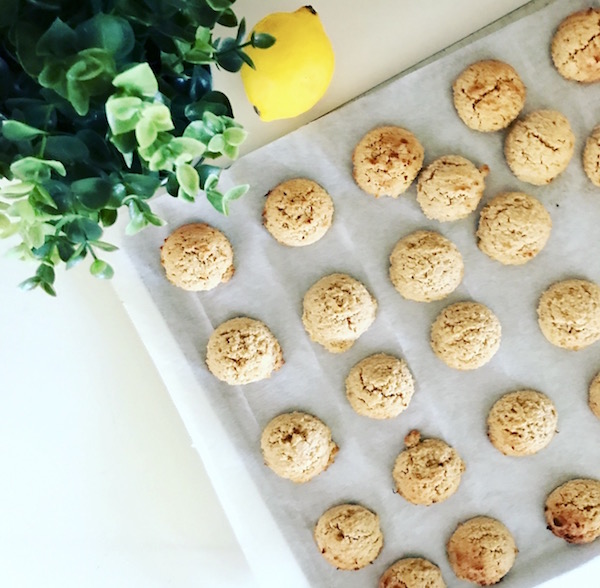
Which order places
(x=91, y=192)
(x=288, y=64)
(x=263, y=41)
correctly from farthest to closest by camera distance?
(x=288, y=64) < (x=263, y=41) < (x=91, y=192)

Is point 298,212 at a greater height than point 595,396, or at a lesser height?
greater

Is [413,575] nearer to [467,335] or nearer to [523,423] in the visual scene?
[523,423]

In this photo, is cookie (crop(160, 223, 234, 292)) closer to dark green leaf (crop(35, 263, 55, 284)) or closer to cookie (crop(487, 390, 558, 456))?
dark green leaf (crop(35, 263, 55, 284))

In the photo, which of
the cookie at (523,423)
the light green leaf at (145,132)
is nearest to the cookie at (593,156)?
the cookie at (523,423)

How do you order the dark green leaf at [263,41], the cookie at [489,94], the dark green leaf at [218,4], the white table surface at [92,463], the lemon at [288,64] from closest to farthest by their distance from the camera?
the dark green leaf at [218,4] < the dark green leaf at [263,41] < the lemon at [288,64] < the cookie at [489,94] < the white table surface at [92,463]

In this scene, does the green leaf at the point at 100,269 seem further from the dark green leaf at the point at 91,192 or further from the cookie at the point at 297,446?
the cookie at the point at 297,446

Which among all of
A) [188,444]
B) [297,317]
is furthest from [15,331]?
[297,317]

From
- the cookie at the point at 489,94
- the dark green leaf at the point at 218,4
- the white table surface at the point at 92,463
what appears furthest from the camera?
the white table surface at the point at 92,463

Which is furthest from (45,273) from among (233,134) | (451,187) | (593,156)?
(593,156)
